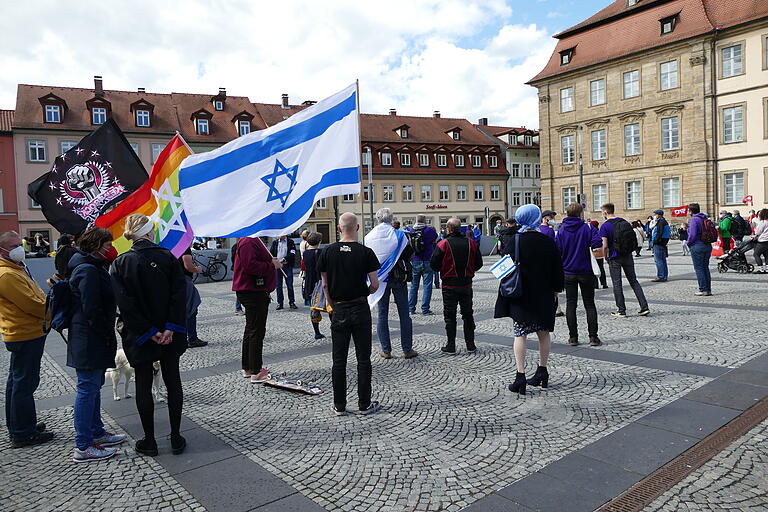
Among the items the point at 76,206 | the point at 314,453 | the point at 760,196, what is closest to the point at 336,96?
the point at 314,453

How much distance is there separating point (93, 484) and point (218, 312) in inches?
348

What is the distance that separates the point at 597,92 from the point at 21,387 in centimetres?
4777

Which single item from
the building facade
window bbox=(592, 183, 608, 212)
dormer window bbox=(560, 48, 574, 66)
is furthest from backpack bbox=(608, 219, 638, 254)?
dormer window bbox=(560, 48, 574, 66)

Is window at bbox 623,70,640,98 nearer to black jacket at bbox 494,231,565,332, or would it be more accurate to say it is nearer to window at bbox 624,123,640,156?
window at bbox 624,123,640,156

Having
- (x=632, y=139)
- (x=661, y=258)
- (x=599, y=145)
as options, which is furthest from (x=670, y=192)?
(x=661, y=258)

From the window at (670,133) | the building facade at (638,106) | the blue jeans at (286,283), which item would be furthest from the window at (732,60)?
the blue jeans at (286,283)

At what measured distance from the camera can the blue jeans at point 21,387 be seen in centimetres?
454

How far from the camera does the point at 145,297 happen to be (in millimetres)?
4184

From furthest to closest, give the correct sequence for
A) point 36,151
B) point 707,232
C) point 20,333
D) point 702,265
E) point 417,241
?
point 36,151 < point 702,265 < point 707,232 < point 417,241 < point 20,333

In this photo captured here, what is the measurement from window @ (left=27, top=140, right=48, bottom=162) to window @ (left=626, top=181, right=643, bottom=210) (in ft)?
151

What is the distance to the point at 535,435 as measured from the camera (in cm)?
436

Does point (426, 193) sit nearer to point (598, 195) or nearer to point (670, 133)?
point (598, 195)

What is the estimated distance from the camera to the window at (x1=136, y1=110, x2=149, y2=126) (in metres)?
45.9

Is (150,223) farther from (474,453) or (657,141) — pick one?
(657,141)
